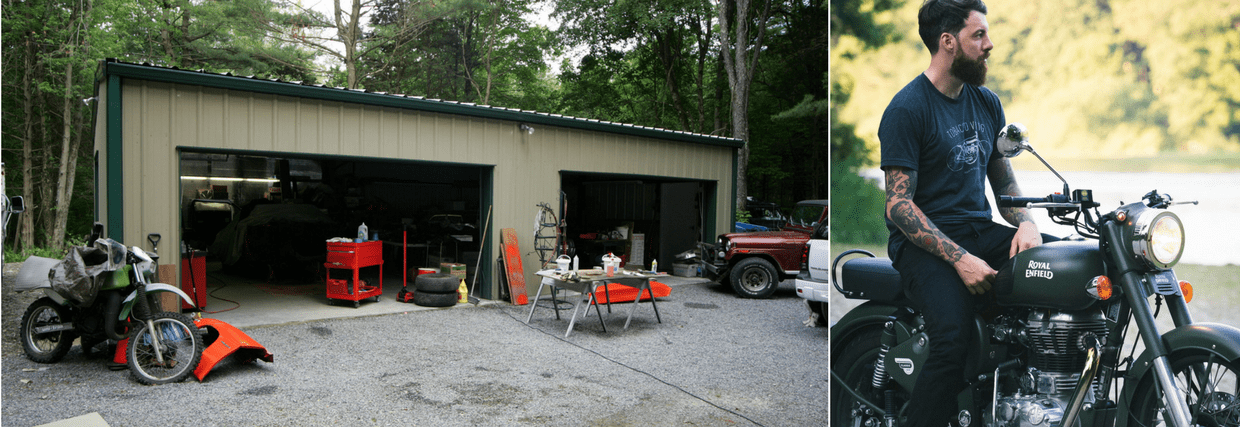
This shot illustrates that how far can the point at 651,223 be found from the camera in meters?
13.7

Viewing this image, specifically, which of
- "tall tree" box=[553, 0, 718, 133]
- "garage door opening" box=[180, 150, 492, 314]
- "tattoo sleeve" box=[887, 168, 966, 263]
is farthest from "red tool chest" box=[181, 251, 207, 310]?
"tall tree" box=[553, 0, 718, 133]

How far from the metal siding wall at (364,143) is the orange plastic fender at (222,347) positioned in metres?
2.07

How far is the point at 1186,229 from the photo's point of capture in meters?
1.81

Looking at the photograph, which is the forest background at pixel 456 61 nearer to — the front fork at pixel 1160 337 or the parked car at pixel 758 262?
the parked car at pixel 758 262

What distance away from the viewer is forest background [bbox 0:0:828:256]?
17391 mm

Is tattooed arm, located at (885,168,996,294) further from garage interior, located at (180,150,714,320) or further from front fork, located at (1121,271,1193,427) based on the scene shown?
garage interior, located at (180,150,714,320)

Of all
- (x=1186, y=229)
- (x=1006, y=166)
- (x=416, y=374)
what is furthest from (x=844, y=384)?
(x=416, y=374)

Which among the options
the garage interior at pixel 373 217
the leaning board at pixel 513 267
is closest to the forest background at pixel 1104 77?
the leaning board at pixel 513 267

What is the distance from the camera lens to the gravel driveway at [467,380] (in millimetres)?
4426

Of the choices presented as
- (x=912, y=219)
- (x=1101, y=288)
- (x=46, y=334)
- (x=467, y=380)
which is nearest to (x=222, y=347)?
(x=46, y=334)

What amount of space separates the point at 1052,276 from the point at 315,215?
12.2m

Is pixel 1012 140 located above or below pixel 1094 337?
above

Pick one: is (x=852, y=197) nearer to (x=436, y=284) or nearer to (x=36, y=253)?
(x=436, y=284)

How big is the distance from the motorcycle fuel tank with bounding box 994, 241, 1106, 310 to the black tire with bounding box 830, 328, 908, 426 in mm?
513
